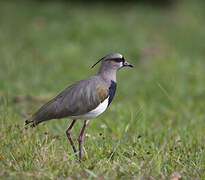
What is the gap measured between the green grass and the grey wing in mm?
277

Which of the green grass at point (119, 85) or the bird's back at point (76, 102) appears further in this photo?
the bird's back at point (76, 102)

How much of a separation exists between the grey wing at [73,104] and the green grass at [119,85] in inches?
10.9

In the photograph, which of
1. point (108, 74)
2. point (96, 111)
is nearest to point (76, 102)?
point (96, 111)

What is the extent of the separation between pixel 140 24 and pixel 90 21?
154cm

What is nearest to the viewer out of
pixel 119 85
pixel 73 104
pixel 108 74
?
pixel 73 104

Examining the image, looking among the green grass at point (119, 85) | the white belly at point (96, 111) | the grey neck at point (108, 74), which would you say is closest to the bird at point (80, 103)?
the white belly at point (96, 111)

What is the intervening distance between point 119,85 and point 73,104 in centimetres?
382

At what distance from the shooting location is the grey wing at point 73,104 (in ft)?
12.9

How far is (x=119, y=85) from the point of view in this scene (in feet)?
25.3

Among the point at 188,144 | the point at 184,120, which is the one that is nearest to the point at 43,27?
the point at 184,120

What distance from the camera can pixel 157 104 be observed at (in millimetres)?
6770

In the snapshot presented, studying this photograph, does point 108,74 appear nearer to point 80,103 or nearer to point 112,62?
point 112,62

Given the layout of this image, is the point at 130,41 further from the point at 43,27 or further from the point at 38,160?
the point at 38,160

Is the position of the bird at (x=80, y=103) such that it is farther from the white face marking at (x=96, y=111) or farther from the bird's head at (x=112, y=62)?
the bird's head at (x=112, y=62)
